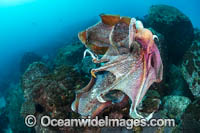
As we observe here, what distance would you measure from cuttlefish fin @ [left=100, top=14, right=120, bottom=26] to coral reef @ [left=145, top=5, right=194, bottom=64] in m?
8.22

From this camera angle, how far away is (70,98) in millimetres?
4102

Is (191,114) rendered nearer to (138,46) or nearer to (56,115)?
(138,46)

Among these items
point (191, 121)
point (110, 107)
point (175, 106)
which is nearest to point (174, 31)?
point (175, 106)

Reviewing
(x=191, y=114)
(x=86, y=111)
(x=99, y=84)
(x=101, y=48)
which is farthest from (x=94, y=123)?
(x=191, y=114)

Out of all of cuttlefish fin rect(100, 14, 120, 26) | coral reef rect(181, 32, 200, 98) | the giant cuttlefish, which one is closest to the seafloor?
coral reef rect(181, 32, 200, 98)

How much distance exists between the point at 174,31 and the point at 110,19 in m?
9.44

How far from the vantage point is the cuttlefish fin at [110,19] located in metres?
2.47

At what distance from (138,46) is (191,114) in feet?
11.2

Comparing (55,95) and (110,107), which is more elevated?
(55,95)

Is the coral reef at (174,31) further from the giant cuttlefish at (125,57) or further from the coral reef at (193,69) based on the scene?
the giant cuttlefish at (125,57)

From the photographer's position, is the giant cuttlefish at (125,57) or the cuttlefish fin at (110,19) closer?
the giant cuttlefish at (125,57)

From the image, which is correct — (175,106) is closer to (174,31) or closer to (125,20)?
(125,20)

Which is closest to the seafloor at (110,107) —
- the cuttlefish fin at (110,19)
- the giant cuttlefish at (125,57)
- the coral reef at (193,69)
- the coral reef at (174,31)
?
the coral reef at (193,69)

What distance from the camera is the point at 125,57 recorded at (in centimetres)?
235
